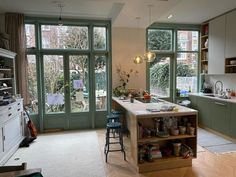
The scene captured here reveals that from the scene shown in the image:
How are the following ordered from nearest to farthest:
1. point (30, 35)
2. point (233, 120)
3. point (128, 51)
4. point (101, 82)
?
1. point (233, 120)
2. point (30, 35)
3. point (128, 51)
4. point (101, 82)

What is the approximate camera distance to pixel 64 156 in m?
3.59

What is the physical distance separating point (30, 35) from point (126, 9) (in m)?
2.57

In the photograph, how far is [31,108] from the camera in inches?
199

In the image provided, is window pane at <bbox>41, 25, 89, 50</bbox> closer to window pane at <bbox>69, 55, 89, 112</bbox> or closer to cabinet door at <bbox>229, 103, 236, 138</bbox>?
window pane at <bbox>69, 55, 89, 112</bbox>

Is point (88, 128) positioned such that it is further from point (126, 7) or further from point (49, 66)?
point (126, 7)

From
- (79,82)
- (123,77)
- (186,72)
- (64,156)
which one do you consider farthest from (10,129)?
(186,72)

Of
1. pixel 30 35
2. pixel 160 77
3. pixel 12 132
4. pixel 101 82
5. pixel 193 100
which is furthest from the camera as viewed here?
pixel 160 77

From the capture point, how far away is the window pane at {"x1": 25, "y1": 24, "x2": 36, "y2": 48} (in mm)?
4840

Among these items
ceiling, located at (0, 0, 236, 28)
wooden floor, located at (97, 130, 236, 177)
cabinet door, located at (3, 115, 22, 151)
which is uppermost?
ceiling, located at (0, 0, 236, 28)

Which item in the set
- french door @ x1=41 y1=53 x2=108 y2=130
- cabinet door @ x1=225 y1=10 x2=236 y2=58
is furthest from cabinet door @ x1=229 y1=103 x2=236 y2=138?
french door @ x1=41 y1=53 x2=108 y2=130

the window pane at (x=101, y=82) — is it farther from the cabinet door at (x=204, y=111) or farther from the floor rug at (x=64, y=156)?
the cabinet door at (x=204, y=111)

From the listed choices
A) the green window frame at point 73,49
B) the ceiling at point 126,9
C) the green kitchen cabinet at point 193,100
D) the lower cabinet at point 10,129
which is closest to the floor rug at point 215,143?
the green kitchen cabinet at point 193,100

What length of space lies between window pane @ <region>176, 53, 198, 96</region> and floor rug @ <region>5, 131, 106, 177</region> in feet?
9.83

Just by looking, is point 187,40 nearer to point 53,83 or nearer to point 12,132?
point 53,83
